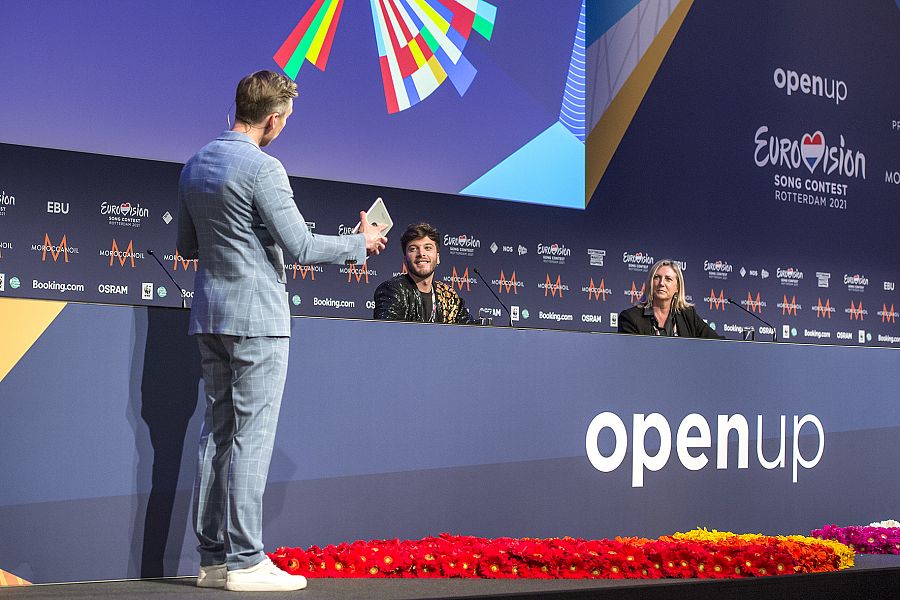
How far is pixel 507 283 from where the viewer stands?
20.0ft

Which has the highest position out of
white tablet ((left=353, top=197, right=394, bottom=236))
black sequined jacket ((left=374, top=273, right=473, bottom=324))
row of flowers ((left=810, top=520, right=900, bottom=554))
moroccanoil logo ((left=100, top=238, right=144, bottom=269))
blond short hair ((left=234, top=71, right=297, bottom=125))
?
blond short hair ((left=234, top=71, right=297, bottom=125))

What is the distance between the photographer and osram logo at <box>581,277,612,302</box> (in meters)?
6.38

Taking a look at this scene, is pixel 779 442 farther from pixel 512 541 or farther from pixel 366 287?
pixel 366 287

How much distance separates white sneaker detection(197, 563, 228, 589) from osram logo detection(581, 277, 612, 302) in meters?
4.06

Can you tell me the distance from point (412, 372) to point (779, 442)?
1.52 meters

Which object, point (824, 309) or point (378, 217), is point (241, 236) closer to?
point (378, 217)

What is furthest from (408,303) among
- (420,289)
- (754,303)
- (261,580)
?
(754,303)

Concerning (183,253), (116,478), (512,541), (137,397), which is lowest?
(512,541)

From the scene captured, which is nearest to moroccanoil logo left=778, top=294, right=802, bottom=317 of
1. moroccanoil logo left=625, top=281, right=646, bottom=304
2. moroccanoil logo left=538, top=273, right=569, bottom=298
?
moroccanoil logo left=625, top=281, right=646, bottom=304

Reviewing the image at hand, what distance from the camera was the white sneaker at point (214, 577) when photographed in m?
2.60

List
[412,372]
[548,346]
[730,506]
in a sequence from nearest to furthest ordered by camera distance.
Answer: [412,372] < [548,346] < [730,506]

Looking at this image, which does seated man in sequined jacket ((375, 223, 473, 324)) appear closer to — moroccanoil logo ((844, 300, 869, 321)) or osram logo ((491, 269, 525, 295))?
osram logo ((491, 269, 525, 295))

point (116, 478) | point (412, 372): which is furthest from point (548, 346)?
point (116, 478)

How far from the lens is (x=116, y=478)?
266cm
